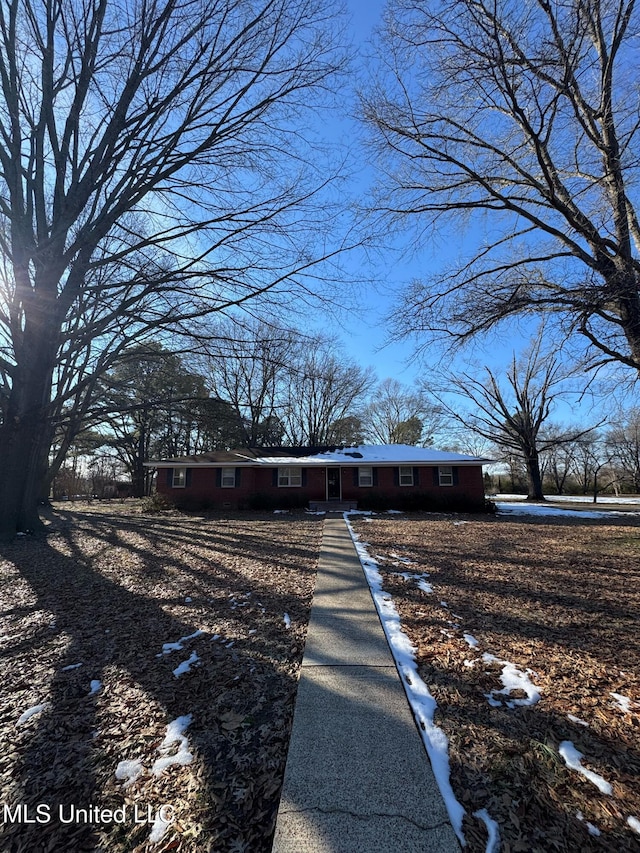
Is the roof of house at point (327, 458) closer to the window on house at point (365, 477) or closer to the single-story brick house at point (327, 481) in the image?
the single-story brick house at point (327, 481)

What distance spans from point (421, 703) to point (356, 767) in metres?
0.76

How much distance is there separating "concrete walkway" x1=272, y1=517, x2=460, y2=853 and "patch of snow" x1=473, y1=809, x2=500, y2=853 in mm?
143

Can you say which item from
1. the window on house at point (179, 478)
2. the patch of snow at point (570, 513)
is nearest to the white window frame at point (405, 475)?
the patch of snow at point (570, 513)

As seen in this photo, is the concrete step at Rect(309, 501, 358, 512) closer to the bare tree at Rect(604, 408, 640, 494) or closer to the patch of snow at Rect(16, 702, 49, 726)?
the patch of snow at Rect(16, 702, 49, 726)

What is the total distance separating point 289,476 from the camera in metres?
20.4

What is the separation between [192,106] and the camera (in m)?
7.36

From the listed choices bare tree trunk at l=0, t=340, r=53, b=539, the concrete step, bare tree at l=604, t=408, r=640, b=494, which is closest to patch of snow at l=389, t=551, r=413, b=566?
bare tree trunk at l=0, t=340, r=53, b=539

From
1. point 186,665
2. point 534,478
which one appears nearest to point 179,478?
point 186,665

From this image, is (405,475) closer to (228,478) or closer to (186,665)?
(228,478)

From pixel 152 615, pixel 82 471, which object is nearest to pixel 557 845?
pixel 152 615

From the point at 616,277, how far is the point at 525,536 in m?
6.85

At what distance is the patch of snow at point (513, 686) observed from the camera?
2.65 m

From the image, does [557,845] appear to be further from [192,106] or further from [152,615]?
[192,106]

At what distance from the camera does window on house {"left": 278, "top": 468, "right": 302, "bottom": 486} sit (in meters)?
20.3
